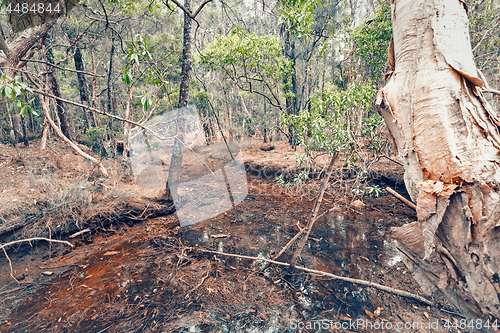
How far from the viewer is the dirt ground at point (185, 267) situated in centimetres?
234

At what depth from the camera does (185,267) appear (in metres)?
3.26

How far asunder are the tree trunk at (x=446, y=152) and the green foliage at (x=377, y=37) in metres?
5.25

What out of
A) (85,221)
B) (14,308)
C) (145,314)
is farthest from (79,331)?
(85,221)

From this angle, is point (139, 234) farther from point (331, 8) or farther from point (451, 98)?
point (331, 8)

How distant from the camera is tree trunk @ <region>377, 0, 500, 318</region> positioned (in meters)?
0.84

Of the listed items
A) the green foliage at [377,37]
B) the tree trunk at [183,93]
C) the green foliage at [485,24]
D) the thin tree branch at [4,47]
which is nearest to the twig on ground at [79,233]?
the tree trunk at [183,93]

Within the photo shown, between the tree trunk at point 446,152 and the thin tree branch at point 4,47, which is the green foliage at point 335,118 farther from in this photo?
the thin tree branch at point 4,47

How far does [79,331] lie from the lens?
2.27m

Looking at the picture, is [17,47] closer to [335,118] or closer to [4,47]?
[4,47]

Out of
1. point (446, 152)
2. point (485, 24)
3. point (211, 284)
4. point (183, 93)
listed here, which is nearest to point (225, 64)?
point (183, 93)

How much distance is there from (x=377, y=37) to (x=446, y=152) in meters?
6.53

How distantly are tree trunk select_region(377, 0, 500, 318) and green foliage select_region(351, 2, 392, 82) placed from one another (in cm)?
525

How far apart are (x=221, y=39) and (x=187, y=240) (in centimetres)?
509

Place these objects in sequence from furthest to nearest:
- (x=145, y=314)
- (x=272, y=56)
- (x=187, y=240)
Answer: (x=272, y=56) < (x=187, y=240) < (x=145, y=314)
